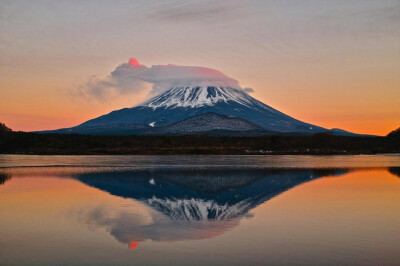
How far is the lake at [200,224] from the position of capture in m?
11.8

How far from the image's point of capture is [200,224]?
16094 mm

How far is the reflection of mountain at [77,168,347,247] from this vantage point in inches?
596

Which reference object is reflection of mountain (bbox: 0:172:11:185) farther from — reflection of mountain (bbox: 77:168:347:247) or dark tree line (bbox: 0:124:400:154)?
dark tree line (bbox: 0:124:400:154)

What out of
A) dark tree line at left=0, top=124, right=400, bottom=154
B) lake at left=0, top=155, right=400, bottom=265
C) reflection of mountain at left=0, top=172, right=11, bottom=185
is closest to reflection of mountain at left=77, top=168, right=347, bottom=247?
lake at left=0, top=155, right=400, bottom=265

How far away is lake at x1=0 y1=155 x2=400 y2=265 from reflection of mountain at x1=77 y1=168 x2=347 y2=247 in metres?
0.04

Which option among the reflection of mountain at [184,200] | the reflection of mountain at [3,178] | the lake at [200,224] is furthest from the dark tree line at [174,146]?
the lake at [200,224]

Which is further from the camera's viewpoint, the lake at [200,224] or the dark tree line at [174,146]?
the dark tree line at [174,146]

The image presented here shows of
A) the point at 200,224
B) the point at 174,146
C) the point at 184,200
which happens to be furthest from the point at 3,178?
the point at 174,146

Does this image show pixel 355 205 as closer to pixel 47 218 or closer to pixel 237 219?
pixel 237 219

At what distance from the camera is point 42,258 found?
11.6 meters

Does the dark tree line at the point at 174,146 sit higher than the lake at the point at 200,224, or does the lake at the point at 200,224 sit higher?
the dark tree line at the point at 174,146

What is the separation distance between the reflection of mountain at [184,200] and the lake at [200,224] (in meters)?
Answer: 0.04

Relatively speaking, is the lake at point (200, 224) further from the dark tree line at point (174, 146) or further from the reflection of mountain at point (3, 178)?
the dark tree line at point (174, 146)

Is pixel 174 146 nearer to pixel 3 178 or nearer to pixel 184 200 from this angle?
pixel 3 178
